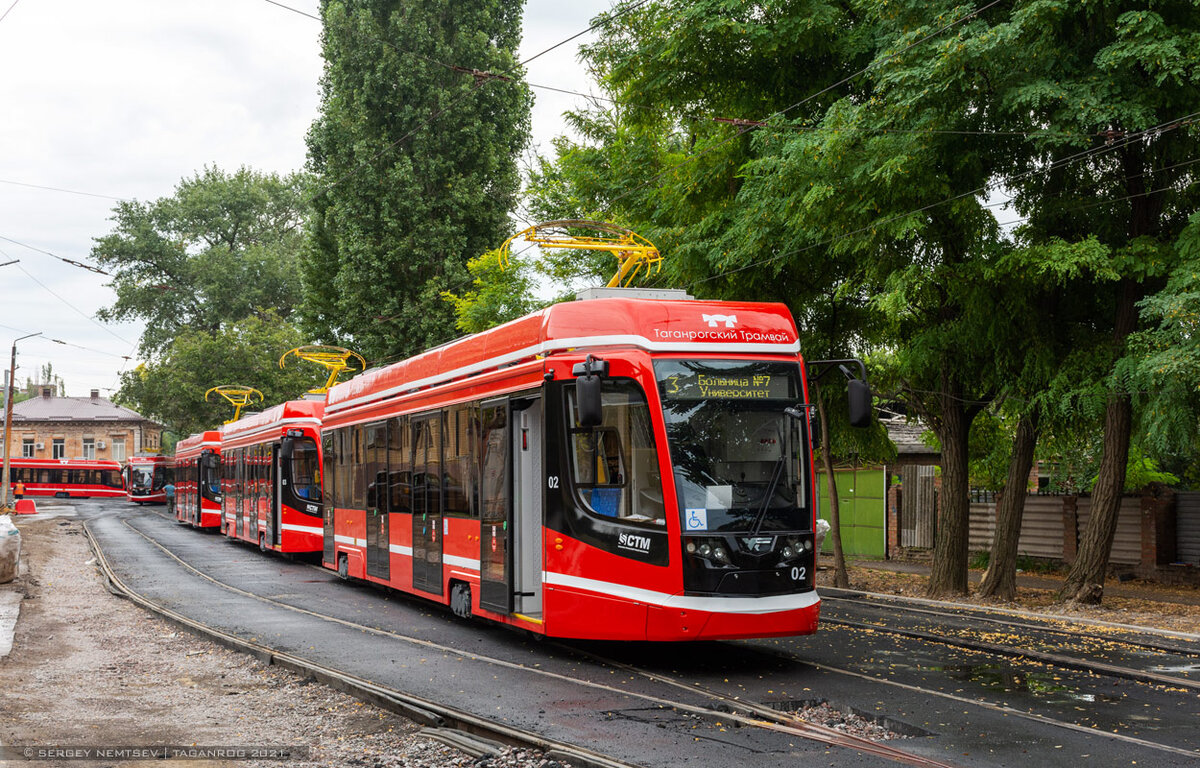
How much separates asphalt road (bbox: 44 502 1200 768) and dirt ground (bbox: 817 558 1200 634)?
217cm

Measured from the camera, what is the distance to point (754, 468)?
36.0 ft

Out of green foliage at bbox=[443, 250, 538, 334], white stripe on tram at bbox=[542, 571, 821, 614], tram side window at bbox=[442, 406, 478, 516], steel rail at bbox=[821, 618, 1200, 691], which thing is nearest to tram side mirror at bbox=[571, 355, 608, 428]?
white stripe on tram at bbox=[542, 571, 821, 614]

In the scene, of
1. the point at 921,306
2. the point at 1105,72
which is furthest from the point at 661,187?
the point at 1105,72

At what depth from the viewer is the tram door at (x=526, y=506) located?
487 inches

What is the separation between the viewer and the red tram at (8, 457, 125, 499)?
85.0 metres

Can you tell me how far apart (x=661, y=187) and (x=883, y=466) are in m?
10.9

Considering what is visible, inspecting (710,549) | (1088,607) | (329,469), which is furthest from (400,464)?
(1088,607)

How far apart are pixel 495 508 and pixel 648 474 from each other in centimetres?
279

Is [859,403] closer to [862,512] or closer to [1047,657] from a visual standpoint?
[1047,657]

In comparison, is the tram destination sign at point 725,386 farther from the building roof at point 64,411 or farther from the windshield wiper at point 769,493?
the building roof at point 64,411

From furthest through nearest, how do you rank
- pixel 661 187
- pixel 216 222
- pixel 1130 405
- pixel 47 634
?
1. pixel 216 222
2. pixel 661 187
3. pixel 1130 405
4. pixel 47 634

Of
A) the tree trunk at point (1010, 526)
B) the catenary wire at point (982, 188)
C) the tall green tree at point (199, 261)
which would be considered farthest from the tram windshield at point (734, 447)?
the tall green tree at point (199, 261)

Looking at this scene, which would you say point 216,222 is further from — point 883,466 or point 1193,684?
point 1193,684

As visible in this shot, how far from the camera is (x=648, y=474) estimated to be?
10938mm
